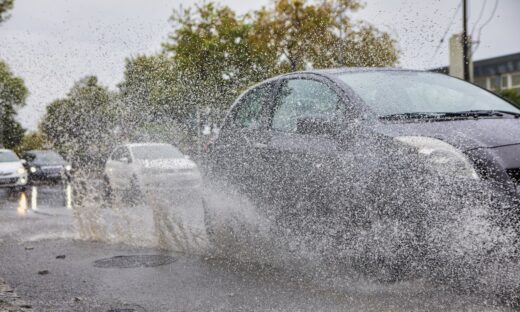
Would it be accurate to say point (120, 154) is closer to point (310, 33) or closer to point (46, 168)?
point (46, 168)

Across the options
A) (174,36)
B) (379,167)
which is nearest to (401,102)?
(379,167)

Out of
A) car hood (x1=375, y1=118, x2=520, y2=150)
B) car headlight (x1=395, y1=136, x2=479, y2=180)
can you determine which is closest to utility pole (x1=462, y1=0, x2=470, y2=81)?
car hood (x1=375, y1=118, x2=520, y2=150)

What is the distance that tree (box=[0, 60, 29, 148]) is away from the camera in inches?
2099

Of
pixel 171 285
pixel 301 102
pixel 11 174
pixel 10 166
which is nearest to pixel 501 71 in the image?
pixel 10 166

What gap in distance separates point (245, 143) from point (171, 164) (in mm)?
9008

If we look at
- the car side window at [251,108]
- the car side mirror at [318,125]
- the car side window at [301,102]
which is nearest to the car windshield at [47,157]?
the car side window at [251,108]

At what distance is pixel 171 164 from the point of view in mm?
14758

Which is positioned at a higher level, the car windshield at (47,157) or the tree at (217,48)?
the tree at (217,48)

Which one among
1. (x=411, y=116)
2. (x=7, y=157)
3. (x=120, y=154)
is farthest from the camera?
(x=7, y=157)

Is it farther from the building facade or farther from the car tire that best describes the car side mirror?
the building facade

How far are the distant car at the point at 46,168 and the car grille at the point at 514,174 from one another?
74.4ft

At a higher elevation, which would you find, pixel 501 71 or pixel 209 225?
pixel 501 71

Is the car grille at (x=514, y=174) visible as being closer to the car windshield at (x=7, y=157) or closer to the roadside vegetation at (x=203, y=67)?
the roadside vegetation at (x=203, y=67)

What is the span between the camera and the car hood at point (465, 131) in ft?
13.3
